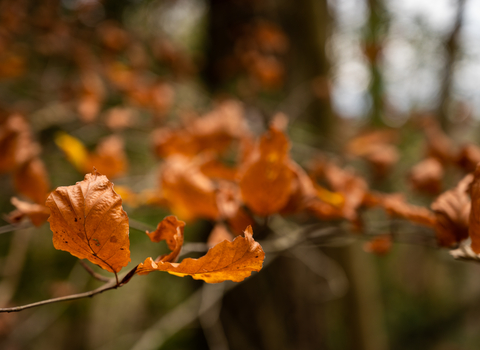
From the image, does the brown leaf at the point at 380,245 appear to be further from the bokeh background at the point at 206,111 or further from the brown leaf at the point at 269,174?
the brown leaf at the point at 269,174

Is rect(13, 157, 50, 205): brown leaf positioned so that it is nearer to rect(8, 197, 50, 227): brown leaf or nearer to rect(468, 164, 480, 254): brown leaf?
rect(8, 197, 50, 227): brown leaf

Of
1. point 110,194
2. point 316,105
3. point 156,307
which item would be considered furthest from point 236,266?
point 156,307

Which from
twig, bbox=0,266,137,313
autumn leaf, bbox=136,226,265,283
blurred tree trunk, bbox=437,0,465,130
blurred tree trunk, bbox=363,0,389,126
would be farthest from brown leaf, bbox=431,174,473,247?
blurred tree trunk, bbox=363,0,389,126

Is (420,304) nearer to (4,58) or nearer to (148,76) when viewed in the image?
(148,76)

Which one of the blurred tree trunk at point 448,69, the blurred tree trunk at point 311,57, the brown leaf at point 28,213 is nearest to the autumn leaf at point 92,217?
the brown leaf at point 28,213

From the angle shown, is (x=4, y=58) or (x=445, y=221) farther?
(x=4, y=58)
